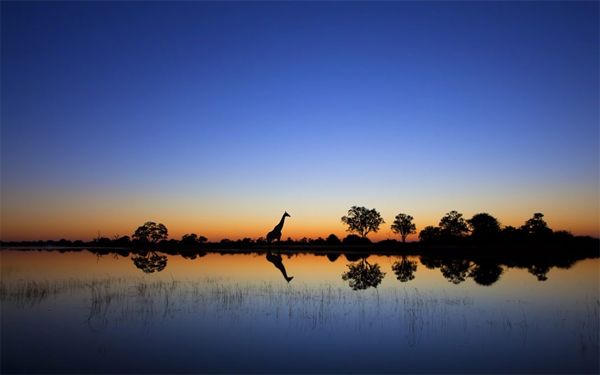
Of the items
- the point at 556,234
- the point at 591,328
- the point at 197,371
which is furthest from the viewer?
the point at 556,234

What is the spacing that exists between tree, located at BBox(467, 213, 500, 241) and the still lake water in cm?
5971

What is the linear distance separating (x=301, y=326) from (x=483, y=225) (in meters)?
83.5

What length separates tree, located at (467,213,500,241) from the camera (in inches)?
3277

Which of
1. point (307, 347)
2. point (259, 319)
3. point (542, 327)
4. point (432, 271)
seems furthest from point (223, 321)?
point (432, 271)

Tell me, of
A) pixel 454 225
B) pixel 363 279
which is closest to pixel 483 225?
pixel 454 225

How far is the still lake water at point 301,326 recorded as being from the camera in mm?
11000

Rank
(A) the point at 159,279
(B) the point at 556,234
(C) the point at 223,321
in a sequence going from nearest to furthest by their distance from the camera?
1. (C) the point at 223,321
2. (A) the point at 159,279
3. (B) the point at 556,234

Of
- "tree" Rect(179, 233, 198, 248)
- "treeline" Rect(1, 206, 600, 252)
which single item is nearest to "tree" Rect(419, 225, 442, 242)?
"treeline" Rect(1, 206, 600, 252)

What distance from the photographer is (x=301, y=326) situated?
49.1 ft

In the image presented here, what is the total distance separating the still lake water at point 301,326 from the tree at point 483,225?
59714mm

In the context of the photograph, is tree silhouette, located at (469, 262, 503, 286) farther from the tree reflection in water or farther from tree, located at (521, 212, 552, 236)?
tree, located at (521, 212, 552, 236)

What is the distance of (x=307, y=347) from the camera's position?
12.3m

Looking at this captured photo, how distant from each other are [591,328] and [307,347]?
985 cm

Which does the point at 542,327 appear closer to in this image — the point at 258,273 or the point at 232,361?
the point at 232,361
